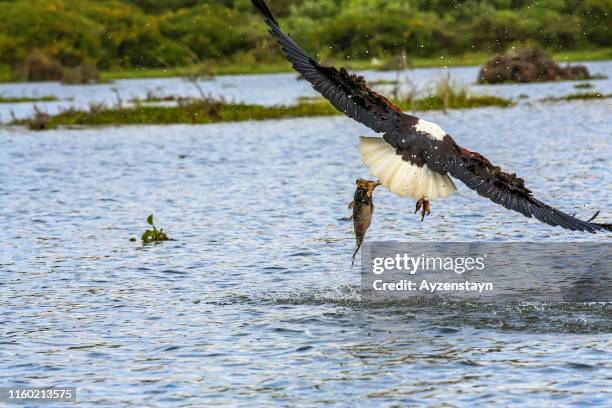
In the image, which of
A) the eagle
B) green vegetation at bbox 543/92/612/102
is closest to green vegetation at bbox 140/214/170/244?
the eagle

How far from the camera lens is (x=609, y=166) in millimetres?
28281

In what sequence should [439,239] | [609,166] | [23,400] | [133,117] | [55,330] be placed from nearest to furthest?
[23,400] < [55,330] < [439,239] < [609,166] < [133,117]

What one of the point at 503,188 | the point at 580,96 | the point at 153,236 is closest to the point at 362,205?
the point at 503,188

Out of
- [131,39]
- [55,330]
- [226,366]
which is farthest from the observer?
[131,39]

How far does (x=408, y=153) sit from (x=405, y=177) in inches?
10.0

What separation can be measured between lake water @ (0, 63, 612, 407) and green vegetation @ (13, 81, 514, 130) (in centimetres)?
1350

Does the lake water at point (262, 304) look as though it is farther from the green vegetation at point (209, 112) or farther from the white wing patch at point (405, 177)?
the green vegetation at point (209, 112)

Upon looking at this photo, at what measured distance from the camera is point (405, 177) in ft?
43.1

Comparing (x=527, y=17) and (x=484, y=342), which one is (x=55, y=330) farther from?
(x=527, y=17)

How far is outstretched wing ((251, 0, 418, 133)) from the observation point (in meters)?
12.5

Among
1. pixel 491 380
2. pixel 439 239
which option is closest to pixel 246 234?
pixel 439 239

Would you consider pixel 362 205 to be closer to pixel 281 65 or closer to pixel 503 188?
pixel 503 188

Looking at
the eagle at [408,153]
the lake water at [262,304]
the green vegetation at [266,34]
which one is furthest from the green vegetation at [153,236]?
the green vegetation at [266,34]

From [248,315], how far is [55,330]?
2.14m
